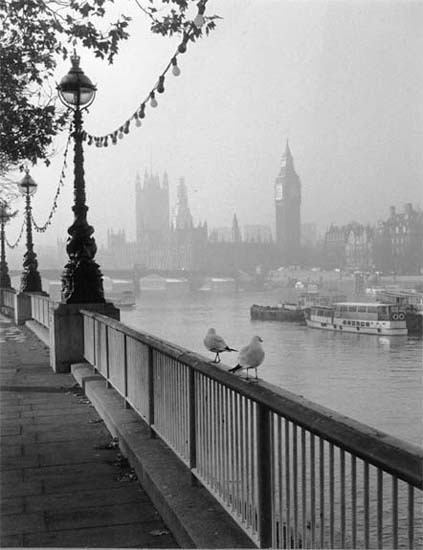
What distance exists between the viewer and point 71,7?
7008 mm

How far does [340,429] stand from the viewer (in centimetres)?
227

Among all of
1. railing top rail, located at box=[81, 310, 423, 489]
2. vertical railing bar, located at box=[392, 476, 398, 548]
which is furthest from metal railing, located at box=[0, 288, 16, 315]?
vertical railing bar, located at box=[392, 476, 398, 548]

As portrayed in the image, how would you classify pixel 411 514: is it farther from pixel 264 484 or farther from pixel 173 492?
→ pixel 173 492

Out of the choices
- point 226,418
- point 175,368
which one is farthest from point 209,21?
point 226,418

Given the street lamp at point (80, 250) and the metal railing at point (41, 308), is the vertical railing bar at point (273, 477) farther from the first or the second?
the metal railing at point (41, 308)

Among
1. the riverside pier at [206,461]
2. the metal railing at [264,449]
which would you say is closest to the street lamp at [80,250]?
the riverside pier at [206,461]

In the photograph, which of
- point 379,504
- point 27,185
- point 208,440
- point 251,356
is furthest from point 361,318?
point 379,504

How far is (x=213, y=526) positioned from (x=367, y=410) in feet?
76.1

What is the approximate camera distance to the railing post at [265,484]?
2996 mm

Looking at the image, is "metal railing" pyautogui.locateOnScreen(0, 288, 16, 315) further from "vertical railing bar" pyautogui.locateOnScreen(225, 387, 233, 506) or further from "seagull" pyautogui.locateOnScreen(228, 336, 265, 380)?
"seagull" pyautogui.locateOnScreen(228, 336, 265, 380)

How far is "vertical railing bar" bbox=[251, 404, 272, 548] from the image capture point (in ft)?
9.83

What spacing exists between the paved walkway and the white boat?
43341mm

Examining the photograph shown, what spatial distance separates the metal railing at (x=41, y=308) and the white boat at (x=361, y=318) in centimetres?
3427

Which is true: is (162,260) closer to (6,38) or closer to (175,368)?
(6,38)
